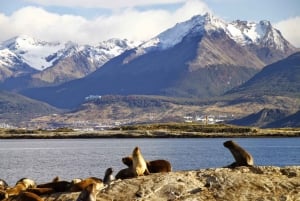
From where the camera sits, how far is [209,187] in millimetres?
21109

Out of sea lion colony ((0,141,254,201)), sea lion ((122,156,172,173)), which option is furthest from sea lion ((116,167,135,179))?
sea lion ((122,156,172,173))

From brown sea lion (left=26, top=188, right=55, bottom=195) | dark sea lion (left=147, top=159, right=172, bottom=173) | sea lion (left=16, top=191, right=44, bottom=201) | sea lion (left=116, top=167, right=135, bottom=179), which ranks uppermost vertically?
dark sea lion (left=147, top=159, right=172, bottom=173)

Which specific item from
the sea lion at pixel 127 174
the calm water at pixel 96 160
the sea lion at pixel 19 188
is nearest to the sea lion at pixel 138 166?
the sea lion at pixel 127 174

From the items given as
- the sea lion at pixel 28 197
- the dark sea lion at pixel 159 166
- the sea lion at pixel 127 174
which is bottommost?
the sea lion at pixel 28 197

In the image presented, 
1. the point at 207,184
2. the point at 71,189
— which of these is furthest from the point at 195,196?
the point at 71,189

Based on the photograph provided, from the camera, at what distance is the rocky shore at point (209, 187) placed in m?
20.7

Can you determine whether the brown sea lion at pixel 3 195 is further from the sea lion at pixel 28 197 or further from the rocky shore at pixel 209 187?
the rocky shore at pixel 209 187

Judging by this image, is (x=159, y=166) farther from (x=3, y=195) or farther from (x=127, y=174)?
(x=3, y=195)

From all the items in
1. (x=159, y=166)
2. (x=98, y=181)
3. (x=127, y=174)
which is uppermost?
(x=159, y=166)

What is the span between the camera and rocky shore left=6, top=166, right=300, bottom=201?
20656mm

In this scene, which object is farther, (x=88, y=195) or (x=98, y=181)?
(x=98, y=181)

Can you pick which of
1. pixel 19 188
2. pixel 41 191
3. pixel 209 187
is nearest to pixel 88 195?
pixel 41 191

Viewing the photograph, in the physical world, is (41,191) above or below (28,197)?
above

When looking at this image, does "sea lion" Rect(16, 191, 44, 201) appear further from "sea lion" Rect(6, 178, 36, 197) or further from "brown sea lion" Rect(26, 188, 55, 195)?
"sea lion" Rect(6, 178, 36, 197)
